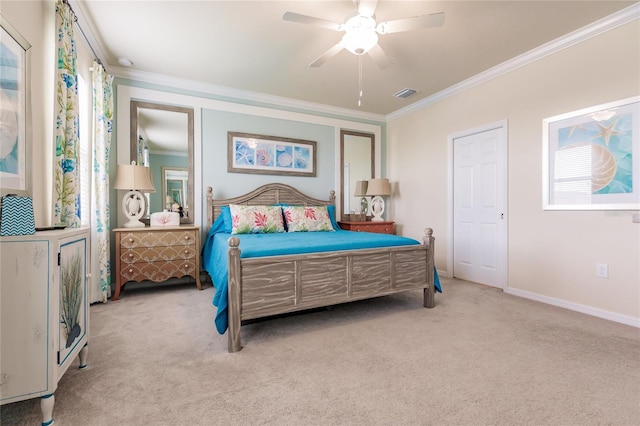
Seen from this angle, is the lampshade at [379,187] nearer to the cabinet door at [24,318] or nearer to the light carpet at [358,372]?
the light carpet at [358,372]

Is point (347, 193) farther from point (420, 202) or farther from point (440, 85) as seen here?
point (440, 85)

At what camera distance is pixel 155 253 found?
3391 mm

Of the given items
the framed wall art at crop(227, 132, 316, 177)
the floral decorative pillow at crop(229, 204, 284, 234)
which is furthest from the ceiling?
the floral decorative pillow at crop(229, 204, 284, 234)

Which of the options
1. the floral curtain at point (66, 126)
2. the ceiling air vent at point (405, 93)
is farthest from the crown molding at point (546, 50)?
the floral curtain at point (66, 126)

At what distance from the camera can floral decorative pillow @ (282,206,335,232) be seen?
386cm

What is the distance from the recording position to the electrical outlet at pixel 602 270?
271cm

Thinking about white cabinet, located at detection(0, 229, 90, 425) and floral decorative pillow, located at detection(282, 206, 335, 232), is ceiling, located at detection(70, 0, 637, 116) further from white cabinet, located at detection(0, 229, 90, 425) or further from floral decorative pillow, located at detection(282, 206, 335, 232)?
white cabinet, located at detection(0, 229, 90, 425)

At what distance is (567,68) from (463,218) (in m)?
1.99

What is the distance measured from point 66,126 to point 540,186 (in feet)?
14.6

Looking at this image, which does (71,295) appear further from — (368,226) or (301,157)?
(368,226)

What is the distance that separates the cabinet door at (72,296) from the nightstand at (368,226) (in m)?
3.46

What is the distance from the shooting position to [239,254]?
212 centimetres

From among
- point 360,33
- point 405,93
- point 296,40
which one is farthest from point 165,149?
point 405,93

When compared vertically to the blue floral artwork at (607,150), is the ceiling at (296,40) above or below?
above
